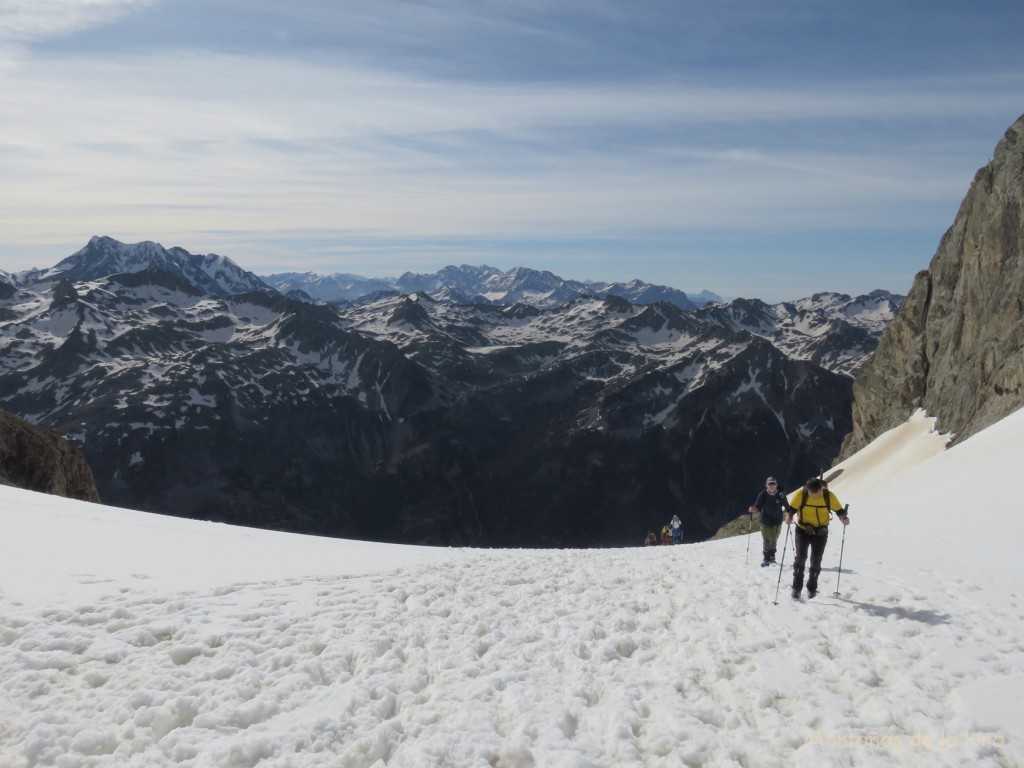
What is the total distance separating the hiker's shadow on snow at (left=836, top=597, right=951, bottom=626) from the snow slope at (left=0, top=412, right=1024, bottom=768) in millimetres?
68

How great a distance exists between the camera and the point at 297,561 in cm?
1884

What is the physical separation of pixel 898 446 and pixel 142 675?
86654 millimetres

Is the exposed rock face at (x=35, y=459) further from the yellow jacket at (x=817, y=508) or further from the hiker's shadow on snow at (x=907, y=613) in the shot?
the hiker's shadow on snow at (x=907, y=613)

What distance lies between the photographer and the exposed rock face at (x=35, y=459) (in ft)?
159

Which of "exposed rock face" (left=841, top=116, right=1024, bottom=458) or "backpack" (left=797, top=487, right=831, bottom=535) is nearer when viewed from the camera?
"backpack" (left=797, top=487, right=831, bottom=535)

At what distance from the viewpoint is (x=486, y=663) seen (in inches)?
444

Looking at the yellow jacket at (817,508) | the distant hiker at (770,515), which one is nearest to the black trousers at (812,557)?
the yellow jacket at (817,508)

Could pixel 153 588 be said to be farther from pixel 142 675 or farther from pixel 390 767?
pixel 390 767

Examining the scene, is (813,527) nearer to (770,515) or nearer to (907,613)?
(907,613)

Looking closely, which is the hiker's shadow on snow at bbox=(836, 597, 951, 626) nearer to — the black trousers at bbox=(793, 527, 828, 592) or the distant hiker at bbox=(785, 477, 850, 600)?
the black trousers at bbox=(793, 527, 828, 592)

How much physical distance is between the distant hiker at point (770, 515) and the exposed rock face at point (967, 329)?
146ft

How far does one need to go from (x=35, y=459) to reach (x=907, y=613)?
59.5m

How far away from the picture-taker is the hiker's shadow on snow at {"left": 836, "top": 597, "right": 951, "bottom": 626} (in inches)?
506

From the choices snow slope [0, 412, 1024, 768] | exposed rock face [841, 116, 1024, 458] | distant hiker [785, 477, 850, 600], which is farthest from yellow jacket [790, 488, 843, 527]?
exposed rock face [841, 116, 1024, 458]
